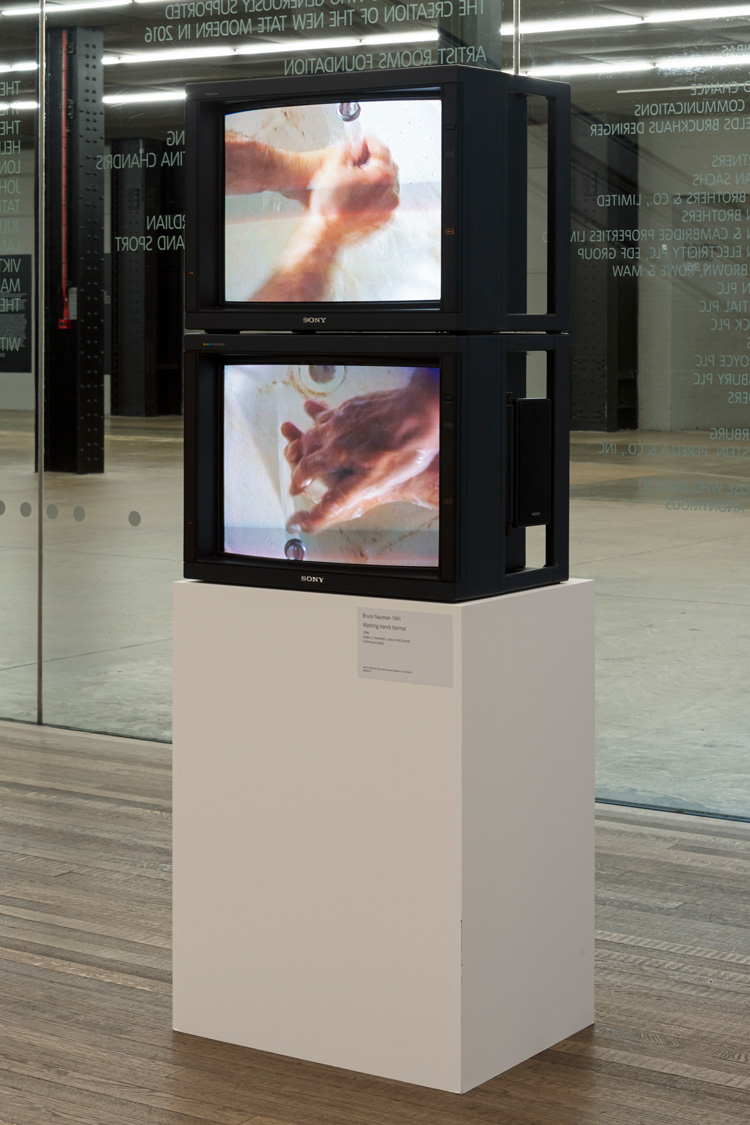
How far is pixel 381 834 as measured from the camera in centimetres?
301

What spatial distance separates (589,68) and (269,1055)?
118 inches

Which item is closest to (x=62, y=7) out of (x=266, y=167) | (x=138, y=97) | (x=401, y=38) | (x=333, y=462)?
(x=138, y=97)

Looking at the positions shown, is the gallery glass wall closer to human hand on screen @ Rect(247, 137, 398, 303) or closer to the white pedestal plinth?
the white pedestal plinth

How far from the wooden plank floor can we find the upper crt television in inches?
52.5

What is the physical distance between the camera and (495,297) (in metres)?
2.94

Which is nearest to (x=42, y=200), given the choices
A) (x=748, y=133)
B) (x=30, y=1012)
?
(x=748, y=133)

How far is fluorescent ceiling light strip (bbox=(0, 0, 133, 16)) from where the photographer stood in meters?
5.82

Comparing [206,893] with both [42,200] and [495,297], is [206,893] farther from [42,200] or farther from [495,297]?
[42,200]

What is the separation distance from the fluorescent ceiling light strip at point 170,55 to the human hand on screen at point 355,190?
2777 mm

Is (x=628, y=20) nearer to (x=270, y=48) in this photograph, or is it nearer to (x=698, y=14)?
(x=698, y=14)

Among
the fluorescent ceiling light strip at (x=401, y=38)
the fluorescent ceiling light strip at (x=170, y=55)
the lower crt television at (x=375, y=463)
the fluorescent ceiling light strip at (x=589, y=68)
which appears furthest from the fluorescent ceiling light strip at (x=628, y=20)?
the lower crt television at (x=375, y=463)

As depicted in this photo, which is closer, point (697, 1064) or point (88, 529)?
point (697, 1064)

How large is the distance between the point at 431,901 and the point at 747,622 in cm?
220

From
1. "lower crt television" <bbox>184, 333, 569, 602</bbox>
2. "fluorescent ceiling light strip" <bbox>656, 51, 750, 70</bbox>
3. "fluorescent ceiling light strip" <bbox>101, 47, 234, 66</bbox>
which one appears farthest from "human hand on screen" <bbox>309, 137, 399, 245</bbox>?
"fluorescent ceiling light strip" <bbox>101, 47, 234, 66</bbox>
